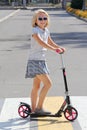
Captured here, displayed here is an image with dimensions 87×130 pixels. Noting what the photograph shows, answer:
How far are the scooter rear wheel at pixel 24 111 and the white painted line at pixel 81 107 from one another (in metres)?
0.73

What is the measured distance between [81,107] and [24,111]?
1.15 m

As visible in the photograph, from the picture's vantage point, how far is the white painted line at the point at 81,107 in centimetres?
727

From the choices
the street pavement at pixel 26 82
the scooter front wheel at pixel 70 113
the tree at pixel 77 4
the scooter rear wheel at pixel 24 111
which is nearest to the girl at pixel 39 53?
the scooter rear wheel at pixel 24 111

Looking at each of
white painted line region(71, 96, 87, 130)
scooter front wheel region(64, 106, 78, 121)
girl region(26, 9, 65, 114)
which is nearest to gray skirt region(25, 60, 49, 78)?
girl region(26, 9, 65, 114)

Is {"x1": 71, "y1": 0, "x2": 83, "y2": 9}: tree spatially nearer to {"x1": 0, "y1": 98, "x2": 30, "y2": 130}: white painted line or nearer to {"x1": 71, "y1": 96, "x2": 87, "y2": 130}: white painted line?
{"x1": 71, "y1": 96, "x2": 87, "y2": 130}: white painted line

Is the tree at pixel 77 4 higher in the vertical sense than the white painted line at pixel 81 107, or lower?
lower

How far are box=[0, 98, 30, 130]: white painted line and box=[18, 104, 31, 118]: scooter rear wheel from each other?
6 centimetres

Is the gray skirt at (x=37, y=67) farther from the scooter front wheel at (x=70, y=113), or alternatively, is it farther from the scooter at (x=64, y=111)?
the scooter front wheel at (x=70, y=113)

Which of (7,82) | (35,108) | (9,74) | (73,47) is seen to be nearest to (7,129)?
(35,108)

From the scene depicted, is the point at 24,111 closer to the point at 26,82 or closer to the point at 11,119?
the point at 11,119

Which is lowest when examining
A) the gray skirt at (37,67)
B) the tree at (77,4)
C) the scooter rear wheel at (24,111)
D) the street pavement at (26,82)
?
the tree at (77,4)

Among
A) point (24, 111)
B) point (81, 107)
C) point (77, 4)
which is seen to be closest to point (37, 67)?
point (24, 111)

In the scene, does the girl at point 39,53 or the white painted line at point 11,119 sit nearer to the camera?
the white painted line at point 11,119

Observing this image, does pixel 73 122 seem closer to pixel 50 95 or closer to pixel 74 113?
pixel 74 113
